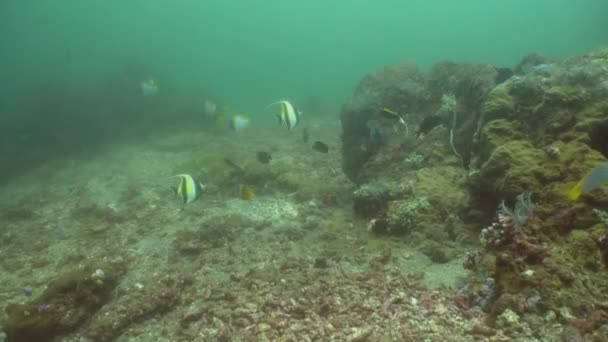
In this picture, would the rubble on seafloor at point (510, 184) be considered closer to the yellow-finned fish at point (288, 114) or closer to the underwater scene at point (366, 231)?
the underwater scene at point (366, 231)

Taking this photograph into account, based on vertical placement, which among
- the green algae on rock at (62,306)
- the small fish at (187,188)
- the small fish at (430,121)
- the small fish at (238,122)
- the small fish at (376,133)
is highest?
the small fish at (430,121)

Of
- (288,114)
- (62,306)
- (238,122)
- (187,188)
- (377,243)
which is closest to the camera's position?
(62,306)

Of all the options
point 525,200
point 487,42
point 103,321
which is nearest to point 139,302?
point 103,321

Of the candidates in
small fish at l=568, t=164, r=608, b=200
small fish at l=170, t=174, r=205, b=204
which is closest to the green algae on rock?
small fish at l=170, t=174, r=205, b=204

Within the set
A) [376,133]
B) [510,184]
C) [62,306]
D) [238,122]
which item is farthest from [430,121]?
[62,306]

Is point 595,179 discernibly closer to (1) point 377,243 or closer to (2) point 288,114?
(1) point 377,243

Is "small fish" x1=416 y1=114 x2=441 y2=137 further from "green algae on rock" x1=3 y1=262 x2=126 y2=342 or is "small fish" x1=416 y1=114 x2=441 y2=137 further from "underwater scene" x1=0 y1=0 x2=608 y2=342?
"green algae on rock" x1=3 y1=262 x2=126 y2=342

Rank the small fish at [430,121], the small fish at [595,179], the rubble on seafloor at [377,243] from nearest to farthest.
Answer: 1. the small fish at [595,179]
2. the rubble on seafloor at [377,243]
3. the small fish at [430,121]

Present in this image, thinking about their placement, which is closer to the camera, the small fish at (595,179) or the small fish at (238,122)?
the small fish at (595,179)

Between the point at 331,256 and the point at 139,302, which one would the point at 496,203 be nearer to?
the point at 331,256

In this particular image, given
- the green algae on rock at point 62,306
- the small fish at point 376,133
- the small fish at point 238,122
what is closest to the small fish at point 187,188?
the green algae on rock at point 62,306

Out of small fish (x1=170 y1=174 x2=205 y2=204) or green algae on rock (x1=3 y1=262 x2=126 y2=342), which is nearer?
green algae on rock (x1=3 y1=262 x2=126 y2=342)

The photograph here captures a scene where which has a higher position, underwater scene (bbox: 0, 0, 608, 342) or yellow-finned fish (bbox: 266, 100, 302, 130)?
yellow-finned fish (bbox: 266, 100, 302, 130)

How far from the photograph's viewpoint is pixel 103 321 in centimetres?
546
